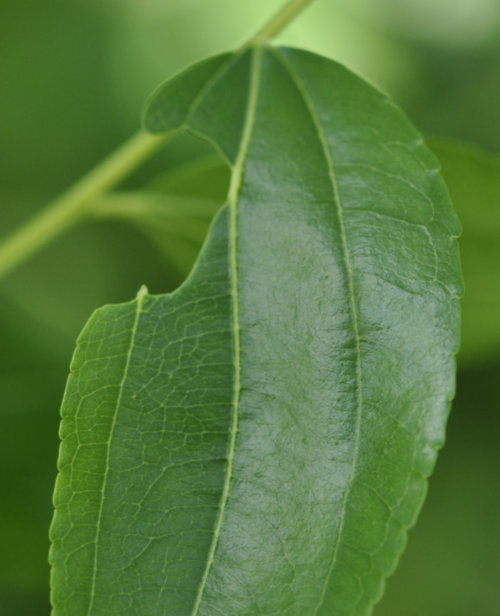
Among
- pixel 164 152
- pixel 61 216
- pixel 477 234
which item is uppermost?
pixel 164 152

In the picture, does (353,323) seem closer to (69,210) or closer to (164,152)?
(69,210)

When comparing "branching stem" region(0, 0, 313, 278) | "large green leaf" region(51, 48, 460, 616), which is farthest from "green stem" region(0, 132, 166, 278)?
"large green leaf" region(51, 48, 460, 616)

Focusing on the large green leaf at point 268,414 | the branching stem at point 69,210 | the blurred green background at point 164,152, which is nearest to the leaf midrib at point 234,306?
the large green leaf at point 268,414

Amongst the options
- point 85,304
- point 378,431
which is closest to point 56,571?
point 378,431

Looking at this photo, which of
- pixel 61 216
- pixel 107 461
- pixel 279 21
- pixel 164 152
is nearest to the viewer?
pixel 107 461

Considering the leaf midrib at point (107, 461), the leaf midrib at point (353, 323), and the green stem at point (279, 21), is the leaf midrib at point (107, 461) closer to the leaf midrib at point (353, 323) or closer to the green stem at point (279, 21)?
the leaf midrib at point (353, 323)

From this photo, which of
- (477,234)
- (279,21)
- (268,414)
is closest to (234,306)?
(268,414)

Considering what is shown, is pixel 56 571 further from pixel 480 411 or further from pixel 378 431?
pixel 480 411
